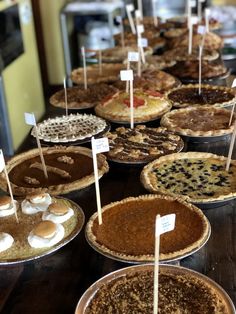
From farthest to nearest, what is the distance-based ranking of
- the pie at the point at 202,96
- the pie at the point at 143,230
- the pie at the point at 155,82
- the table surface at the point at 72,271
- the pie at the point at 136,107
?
the pie at the point at 155,82, the pie at the point at 202,96, the pie at the point at 136,107, the pie at the point at 143,230, the table surface at the point at 72,271

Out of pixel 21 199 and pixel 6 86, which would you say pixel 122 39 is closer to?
pixel 6 86

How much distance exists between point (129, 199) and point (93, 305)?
65cm

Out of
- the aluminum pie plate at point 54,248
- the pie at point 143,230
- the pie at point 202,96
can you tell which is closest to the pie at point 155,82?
the pie at point 202,96

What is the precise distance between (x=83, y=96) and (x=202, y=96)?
0.89 metres

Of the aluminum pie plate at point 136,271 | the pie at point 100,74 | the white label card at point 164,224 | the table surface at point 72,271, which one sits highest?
the white label card at point 164,224

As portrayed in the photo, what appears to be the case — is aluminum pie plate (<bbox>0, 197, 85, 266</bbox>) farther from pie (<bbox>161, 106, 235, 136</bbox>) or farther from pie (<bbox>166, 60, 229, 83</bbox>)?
pie (<bbox>166, 60, 229, 83</bbox>)

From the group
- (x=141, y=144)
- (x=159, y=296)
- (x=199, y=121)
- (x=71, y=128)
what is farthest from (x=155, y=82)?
(x=159, y=296)

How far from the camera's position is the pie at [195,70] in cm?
375

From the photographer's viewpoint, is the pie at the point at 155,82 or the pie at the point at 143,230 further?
the pie at the point at 155,82

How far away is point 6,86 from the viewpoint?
5.02 metres

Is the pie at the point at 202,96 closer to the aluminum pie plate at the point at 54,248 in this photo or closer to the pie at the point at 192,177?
the pie at the point at 192,177

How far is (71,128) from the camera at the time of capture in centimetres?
286

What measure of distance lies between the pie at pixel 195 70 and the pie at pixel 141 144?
3.77ft

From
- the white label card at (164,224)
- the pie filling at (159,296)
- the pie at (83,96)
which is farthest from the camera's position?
the pie at (83,96)
